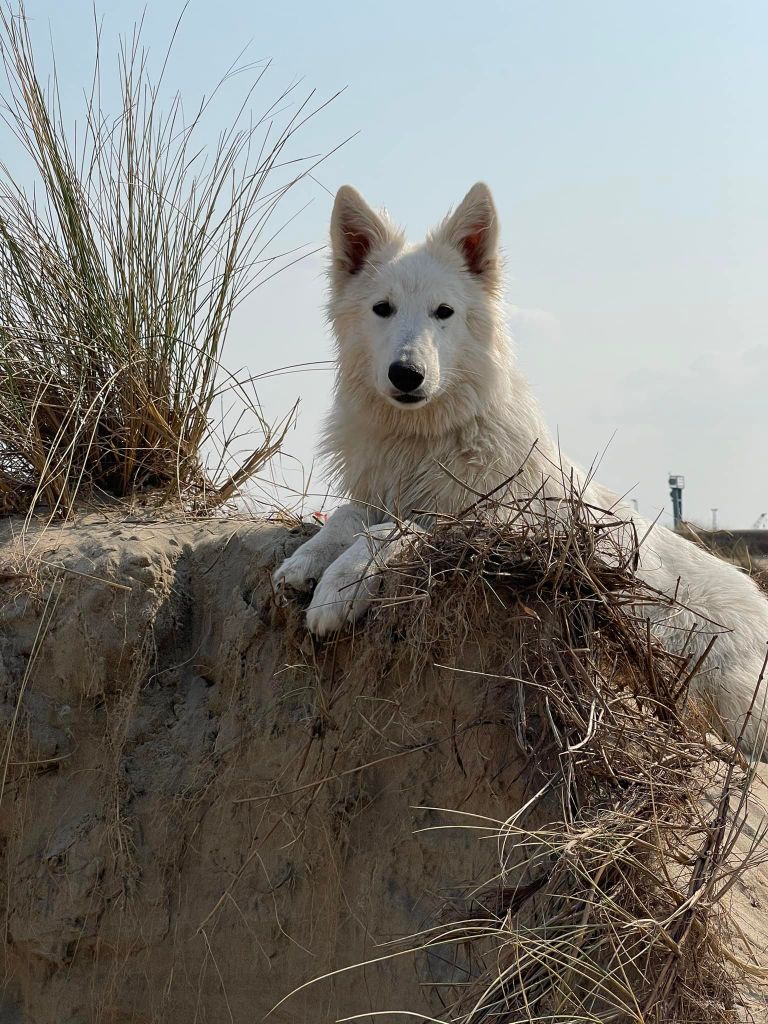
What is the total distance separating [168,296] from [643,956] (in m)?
3.60

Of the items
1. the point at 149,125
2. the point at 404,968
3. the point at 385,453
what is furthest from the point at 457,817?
the point at 149,125

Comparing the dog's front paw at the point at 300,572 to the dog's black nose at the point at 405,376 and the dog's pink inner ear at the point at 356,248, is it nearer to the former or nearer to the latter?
the dog's black nose at the point at 405,376

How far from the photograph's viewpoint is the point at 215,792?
377 cm

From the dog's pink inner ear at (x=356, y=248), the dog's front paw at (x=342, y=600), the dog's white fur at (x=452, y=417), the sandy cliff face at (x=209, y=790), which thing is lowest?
the sandy cliff face at (x=209, y=790)

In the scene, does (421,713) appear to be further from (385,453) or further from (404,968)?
(385,453)

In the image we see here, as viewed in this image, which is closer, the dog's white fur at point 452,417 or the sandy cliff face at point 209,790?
the sandy cliff face at point 209,790

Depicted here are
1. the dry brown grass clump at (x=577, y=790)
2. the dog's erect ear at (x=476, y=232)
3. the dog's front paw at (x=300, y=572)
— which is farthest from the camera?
the dog's erect ear at (x=476, y=232)

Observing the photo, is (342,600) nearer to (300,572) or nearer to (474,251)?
(300,572)

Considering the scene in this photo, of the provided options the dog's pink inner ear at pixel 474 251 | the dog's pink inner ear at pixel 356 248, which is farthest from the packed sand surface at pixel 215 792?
the dog's pink inner ear at pixel 474 251

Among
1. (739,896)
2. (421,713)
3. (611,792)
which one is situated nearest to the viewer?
(611,792)

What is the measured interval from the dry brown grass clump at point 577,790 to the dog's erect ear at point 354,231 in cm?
179

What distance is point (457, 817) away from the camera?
3.34 metres

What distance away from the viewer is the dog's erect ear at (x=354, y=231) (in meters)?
4.71

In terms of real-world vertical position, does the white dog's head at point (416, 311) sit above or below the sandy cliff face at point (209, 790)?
above
